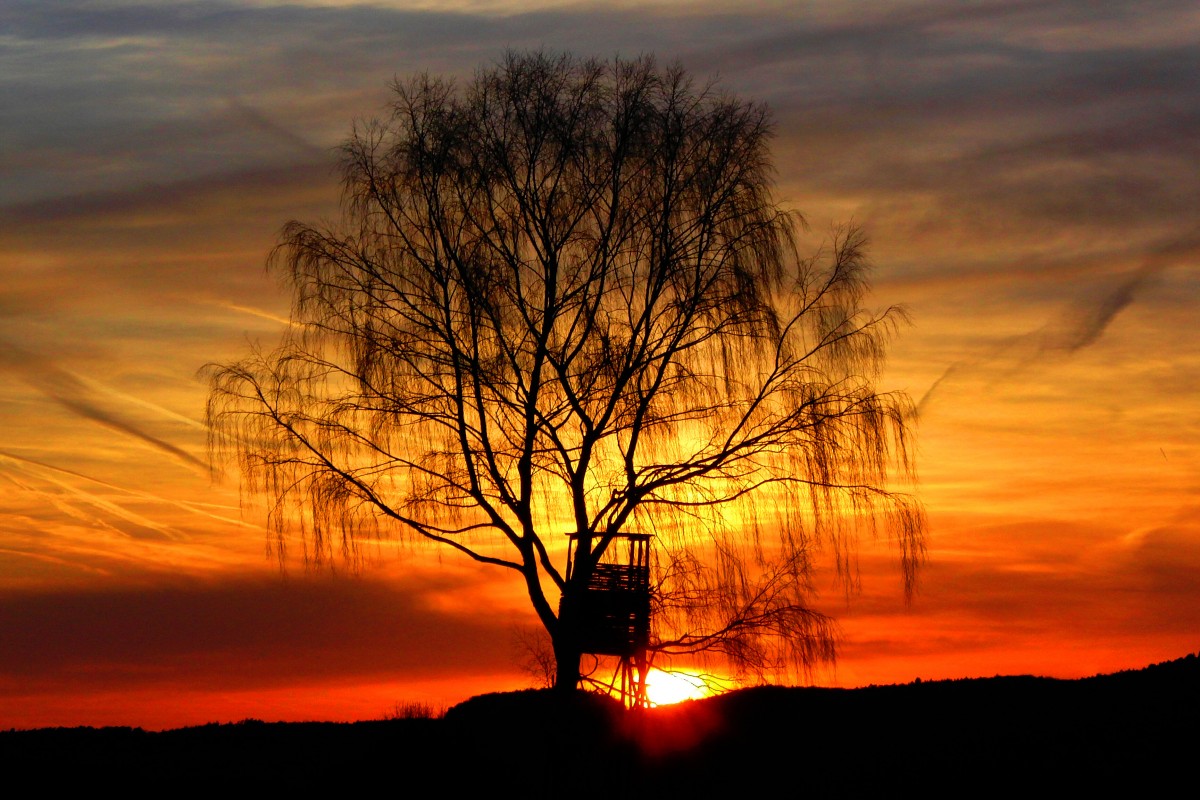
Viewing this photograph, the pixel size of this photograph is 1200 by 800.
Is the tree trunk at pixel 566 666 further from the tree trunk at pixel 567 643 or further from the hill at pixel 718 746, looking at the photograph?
the hill at pixel 718 746

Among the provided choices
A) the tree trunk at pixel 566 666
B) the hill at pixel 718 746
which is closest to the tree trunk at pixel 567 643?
the tree trunk at pixel 566 666

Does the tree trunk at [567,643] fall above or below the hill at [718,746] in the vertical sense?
above

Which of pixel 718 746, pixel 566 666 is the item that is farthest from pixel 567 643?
pixel 718 746

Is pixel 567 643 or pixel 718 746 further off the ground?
pixel 567 643

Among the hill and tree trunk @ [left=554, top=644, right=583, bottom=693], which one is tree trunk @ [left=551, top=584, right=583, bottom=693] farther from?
the hill

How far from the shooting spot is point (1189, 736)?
1772 centimetres

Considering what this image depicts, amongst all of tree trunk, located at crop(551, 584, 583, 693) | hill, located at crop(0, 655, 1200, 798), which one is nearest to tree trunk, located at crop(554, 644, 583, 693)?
tree trunk, located at crop(551, 584, 583, 693)

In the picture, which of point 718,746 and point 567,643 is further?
point 567,643

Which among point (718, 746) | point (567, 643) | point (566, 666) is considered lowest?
point (718, 746)

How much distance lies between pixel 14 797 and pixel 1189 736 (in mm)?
14604

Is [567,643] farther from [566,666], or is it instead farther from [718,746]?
[718,746]

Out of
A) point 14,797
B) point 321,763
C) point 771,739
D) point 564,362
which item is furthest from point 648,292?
point 14,797

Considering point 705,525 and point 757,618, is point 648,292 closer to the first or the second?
point 705,525

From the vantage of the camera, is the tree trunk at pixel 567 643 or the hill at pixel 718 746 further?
the tree trunk at pixel 567 643
